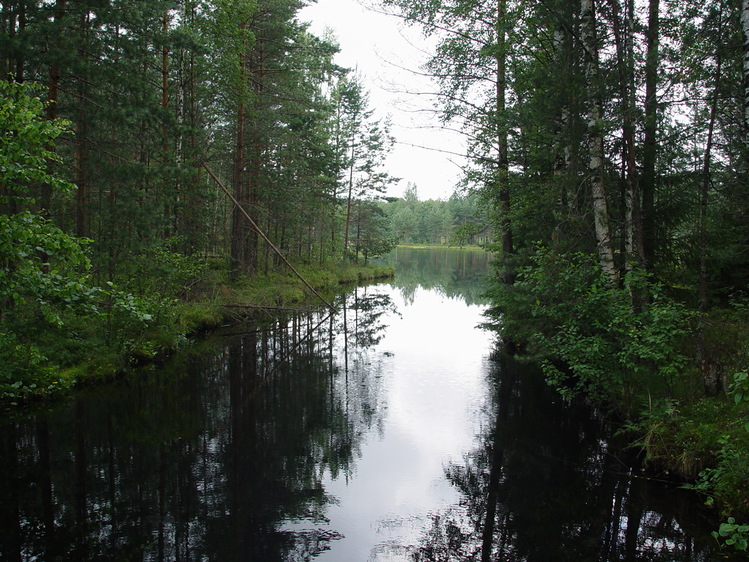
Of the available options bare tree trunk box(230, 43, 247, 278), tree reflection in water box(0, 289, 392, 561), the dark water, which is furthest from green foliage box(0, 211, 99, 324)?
bare tree trunk box(230, 43, 247, 278)

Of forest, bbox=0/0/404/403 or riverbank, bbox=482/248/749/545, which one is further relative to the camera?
riverbank, bbox=482/248/749/545

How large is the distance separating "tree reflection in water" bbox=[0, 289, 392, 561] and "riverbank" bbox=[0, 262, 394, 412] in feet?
1.83

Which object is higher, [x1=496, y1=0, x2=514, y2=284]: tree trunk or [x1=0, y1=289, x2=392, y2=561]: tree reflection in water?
[x1=496, y1=0, x2=514, y2=284]: tree trunk

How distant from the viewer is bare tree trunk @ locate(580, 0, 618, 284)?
28.6ft

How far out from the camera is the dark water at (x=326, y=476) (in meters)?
5.56

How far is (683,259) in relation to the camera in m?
9.53

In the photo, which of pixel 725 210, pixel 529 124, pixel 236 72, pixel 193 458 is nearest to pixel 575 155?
pixel 529 124

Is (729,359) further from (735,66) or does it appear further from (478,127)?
(478,127)

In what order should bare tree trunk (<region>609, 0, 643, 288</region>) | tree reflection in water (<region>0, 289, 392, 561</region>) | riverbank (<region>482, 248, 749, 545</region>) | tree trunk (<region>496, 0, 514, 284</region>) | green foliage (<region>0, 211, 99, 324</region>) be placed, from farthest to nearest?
tree trunk (<region>496, 0, 514, 284</region>)
bare tree trunk (<region>609, 0, 643, 288</region>)
riverbank (<region>482, 248, 749, 545</region>)
tree reflection in water (<region>0, 289, 392, 561</region>)
green foliage (<region>0, 211, 99, 324</region>)

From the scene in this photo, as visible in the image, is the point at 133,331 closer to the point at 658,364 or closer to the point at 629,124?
the point at 658,364

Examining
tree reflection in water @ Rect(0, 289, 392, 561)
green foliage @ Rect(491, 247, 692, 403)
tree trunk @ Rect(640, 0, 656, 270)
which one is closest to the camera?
tree reflection in water @ Rect(0, 289, 392, 561)

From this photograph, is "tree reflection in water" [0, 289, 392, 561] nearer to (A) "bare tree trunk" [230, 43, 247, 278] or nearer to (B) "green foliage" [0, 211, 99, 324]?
(B) "green foliage" [0, 211, 99, 324]

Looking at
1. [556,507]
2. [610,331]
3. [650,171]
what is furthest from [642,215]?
[556,507]

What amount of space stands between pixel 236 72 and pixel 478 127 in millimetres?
8504
